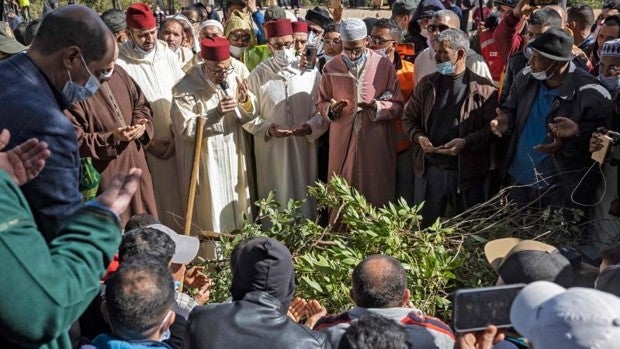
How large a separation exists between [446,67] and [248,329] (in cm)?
362

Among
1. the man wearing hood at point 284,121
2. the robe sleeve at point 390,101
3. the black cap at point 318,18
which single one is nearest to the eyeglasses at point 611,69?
the robe sleeve at point 390,101

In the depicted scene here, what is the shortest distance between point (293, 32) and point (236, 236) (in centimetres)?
254

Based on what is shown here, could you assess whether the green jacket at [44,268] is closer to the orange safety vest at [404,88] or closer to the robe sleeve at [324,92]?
the robe sleeve at [324,92]

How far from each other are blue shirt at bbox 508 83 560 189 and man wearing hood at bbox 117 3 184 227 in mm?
3027

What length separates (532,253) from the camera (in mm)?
3574

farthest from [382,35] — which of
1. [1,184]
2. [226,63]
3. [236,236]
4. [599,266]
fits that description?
[1,184]

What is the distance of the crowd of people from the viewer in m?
2.26

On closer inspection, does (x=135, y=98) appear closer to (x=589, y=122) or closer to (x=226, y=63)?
(x=226, y=63)

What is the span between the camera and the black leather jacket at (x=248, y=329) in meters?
3.12

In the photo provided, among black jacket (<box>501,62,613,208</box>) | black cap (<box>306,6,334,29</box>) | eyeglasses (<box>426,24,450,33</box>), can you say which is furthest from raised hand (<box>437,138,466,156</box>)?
black cap (<box>306,6,334,29</box>)

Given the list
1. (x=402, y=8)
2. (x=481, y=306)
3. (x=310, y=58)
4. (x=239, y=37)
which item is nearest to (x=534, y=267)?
(x=481, y=306)

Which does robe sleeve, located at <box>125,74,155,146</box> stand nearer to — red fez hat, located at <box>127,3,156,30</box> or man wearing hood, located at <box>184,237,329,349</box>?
red fez hat, located at <box>127,3,156,30</box>

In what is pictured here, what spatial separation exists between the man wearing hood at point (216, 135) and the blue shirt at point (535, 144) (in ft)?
7.59

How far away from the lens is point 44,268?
6.75 ft
